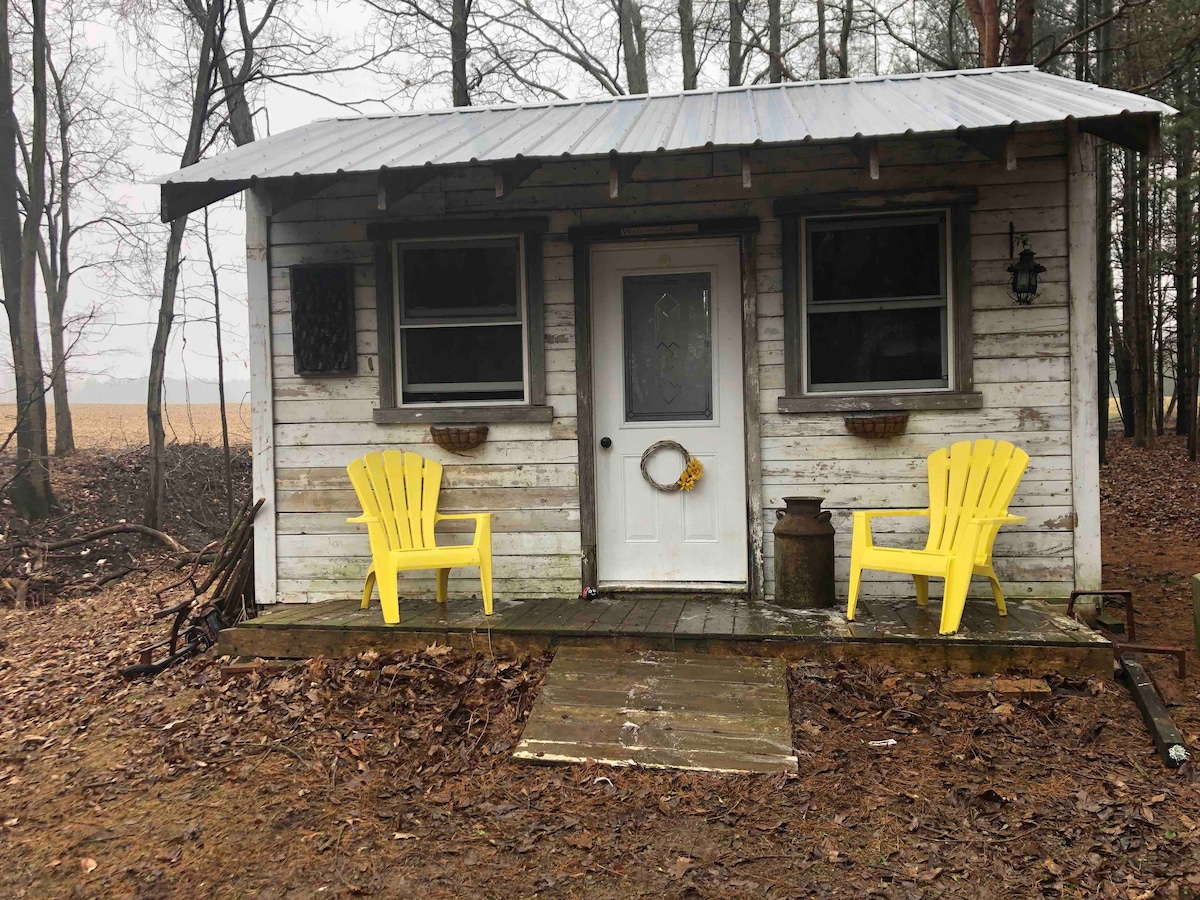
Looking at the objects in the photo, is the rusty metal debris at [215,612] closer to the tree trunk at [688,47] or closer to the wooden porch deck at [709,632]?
the wooden porch deck at [709,632]

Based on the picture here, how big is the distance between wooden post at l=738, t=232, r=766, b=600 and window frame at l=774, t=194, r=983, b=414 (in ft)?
0.50

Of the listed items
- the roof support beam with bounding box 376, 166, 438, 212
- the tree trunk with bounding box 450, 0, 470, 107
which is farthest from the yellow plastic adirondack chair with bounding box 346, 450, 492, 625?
the tree trunk with bounding box 450, 0, 470, 107

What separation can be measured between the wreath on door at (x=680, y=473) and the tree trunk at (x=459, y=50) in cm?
767

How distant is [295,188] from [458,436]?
1.52 metres

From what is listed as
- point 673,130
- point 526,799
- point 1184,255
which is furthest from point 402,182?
point 1184,255

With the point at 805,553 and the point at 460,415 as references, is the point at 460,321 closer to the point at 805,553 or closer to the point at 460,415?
the point at 460,415

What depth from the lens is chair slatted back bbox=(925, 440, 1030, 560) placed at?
3.86 m

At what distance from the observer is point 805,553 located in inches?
159

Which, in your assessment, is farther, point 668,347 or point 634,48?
point 634,48

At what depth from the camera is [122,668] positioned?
166 inches

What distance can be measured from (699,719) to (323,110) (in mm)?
A: 10235

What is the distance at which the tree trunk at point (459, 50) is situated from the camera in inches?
412

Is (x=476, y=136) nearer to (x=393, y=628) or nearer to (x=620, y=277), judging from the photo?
(x=620, y=277)

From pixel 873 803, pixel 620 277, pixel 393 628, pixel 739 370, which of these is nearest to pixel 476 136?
pixel 620 277
